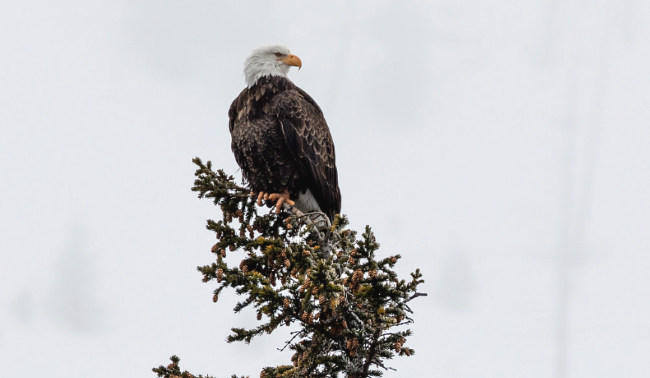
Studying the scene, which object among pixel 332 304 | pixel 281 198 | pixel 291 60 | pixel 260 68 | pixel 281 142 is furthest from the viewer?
pixel 291 60

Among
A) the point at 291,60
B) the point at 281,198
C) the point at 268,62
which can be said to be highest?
the point at 291,60

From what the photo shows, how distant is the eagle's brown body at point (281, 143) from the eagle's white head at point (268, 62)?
16cm

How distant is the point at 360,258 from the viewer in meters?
6.08

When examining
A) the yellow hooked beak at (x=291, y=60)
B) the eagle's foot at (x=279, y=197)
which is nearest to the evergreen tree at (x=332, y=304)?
the eagle's foot at (x=279, y=197)

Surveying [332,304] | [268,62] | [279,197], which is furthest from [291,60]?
[332,304]

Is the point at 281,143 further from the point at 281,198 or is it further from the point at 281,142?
the point at 281,198

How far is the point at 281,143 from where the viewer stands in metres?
9.76

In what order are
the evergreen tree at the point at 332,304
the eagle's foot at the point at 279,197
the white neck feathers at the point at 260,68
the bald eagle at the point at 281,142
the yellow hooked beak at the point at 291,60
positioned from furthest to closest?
the yellow hooked beak at the point at 291,60, the white neck feathers at the point at 260,68, the bald eagle at the point at 281,142, the eagle's foot at the point at 279,197, the evergreen tree at the point at 332,304

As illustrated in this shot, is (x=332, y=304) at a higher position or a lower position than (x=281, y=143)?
lower

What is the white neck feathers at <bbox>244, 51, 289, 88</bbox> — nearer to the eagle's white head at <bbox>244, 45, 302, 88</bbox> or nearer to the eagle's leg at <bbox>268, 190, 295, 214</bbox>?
the eagle's white head at <bbox>244, 45, 302, 88</bbox>

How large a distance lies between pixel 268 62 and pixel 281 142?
4.81 ft

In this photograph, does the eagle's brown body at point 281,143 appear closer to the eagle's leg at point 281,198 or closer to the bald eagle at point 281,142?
the bald eagle at point 281,142

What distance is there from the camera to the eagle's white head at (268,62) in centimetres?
1031

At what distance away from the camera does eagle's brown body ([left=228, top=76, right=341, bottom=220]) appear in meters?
9.70
